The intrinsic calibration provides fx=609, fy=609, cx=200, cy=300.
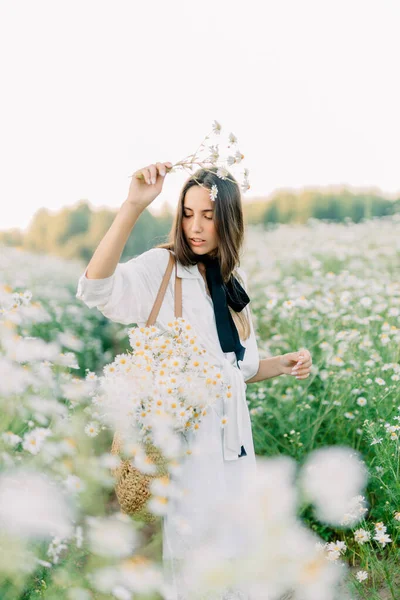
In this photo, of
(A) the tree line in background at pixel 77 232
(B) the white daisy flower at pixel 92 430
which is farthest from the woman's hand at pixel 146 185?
(A) the tree line in background at pixel 77 232

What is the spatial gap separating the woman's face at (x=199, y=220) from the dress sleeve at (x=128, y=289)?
0.34 feet

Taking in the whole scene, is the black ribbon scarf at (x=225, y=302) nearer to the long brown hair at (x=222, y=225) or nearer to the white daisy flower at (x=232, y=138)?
the long brown hair at (x=222, y=225)

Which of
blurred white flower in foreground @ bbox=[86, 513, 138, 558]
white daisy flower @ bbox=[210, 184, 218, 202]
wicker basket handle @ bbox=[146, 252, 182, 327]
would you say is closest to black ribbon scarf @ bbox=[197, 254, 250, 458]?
wicker basket handle @ bbox=[146, 252, 182, 327]

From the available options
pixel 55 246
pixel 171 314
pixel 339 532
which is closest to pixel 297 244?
pixel 55 246

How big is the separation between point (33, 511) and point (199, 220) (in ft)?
3.58

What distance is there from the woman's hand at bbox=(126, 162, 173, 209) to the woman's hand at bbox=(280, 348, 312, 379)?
0.82m

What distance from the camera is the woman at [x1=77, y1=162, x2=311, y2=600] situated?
5.96 ft

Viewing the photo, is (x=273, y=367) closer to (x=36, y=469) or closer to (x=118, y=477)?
(x=118, y=477)

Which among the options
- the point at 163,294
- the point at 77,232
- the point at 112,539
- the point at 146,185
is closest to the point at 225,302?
A: the point at 163,294

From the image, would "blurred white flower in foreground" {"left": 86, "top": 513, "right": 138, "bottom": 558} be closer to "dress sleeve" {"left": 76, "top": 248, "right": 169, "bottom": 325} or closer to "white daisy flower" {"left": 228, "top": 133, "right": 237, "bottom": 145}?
"dress sleeve" {"left": 76, "top": 248, "right": 169, "bottom": 325}

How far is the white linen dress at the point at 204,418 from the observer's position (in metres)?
1.81

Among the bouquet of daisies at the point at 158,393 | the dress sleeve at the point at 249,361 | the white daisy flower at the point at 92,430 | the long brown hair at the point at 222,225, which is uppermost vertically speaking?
the long brown hair at the point at 222,225

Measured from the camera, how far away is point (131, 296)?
1.88 metres

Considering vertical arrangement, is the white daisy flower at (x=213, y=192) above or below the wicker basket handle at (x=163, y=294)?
above
